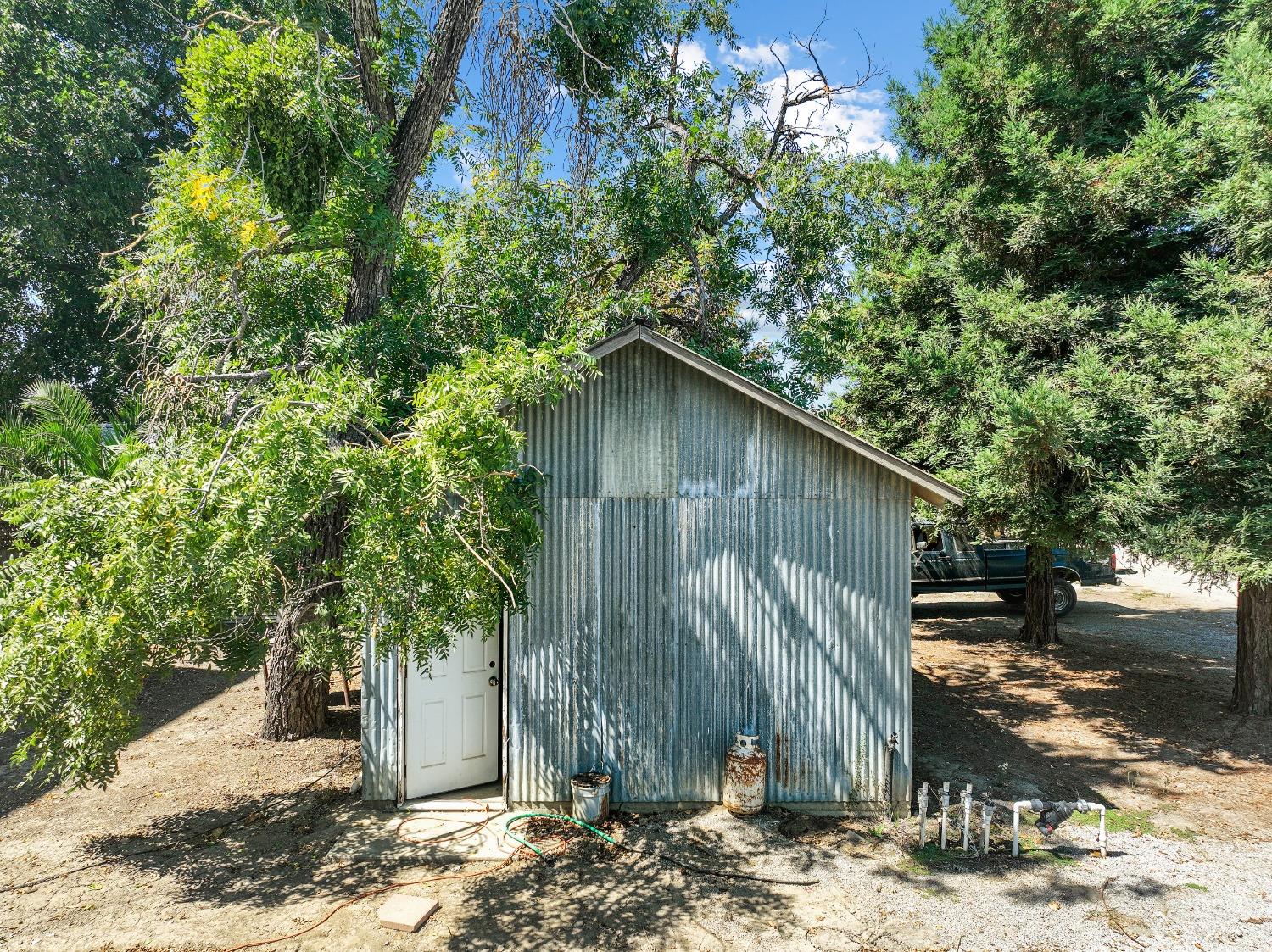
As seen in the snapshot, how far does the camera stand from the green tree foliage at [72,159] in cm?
1316

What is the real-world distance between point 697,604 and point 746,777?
5.44ft

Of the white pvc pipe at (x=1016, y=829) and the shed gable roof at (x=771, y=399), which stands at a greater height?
the shed gable roof at (x=771, y=399)

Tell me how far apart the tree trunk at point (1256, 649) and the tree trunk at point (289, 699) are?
12005mm

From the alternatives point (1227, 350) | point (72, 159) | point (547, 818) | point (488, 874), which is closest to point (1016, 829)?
point (547, 818)

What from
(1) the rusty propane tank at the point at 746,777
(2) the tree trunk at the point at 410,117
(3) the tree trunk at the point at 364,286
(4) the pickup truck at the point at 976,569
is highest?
(2) the tree trunk at the point at 410,117

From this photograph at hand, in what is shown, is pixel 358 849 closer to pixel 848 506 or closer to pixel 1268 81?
pixel 848 506

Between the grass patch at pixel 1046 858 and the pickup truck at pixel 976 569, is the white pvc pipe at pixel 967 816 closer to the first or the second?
the grass patch at pixel 1046 858

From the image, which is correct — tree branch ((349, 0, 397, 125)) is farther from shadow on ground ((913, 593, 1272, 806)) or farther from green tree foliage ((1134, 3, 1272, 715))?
shadow on ground ((913, 593, 1272, 806))

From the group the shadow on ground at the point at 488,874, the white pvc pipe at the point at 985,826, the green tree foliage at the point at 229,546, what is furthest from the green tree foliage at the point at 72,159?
the white pvc pipe at the point at 985,826

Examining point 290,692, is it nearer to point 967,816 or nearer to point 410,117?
point 410,117

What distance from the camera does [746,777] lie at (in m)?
6.38

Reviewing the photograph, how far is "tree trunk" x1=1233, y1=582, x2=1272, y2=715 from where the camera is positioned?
894cm

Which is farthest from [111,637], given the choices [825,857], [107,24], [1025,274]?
[107,24]

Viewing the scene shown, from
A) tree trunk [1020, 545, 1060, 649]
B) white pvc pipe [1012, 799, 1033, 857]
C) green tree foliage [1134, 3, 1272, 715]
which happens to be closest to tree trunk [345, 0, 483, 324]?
white pvc pipe [1012, 799, 1033, 857]
